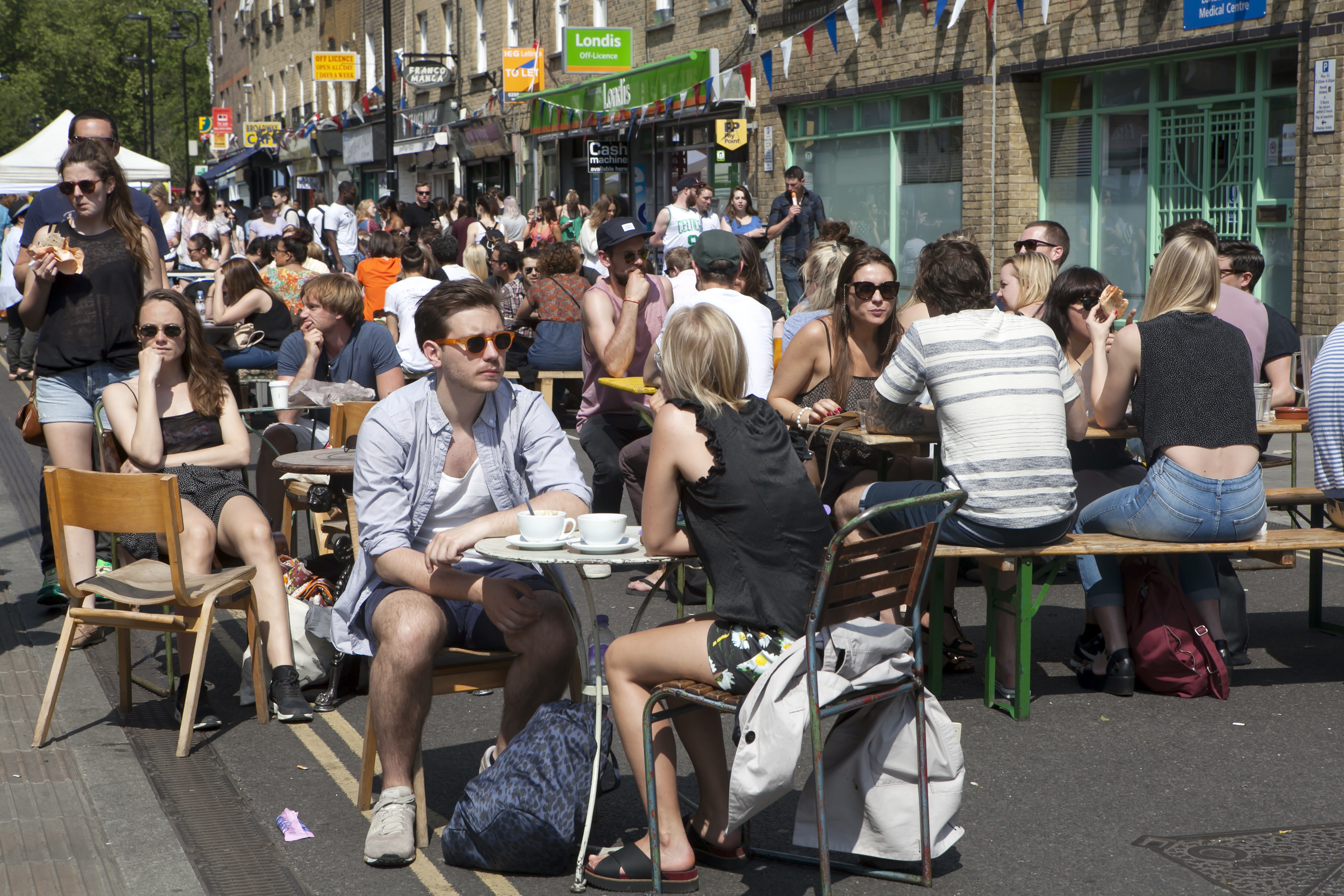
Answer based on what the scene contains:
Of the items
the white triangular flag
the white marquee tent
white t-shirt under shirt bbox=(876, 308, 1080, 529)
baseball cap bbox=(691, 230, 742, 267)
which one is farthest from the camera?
the white marquee tent

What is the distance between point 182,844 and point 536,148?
25888 millimetres

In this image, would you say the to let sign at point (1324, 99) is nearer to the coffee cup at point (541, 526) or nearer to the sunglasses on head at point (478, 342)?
the sunglasses on head at point (478, 342)

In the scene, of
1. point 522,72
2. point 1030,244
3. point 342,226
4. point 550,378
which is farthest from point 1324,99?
point 522,72

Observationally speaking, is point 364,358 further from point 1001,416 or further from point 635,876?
point 635,876

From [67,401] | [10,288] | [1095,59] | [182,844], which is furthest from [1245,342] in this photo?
[1095,59]

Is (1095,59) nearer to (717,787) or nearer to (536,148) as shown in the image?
(717,787)

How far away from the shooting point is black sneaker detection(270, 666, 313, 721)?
205 inches

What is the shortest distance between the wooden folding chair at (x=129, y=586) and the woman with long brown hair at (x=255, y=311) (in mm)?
6181

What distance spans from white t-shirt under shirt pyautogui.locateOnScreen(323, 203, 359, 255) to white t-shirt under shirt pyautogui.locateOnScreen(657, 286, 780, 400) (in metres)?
16.3

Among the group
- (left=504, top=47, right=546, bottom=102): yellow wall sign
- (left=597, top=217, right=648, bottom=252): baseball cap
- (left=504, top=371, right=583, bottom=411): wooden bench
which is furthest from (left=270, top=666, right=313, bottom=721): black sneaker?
(left=504, top=47, right=546, bottom=102): yellow wall sign

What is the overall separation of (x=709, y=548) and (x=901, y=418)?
83.0 inches

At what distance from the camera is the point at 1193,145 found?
13.4 m

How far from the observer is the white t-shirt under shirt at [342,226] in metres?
22.5

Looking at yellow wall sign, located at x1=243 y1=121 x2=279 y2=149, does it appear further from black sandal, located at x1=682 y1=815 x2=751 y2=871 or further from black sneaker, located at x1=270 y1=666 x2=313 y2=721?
black sandal, located at x1=682 y1=815 x2=751 y2=871
